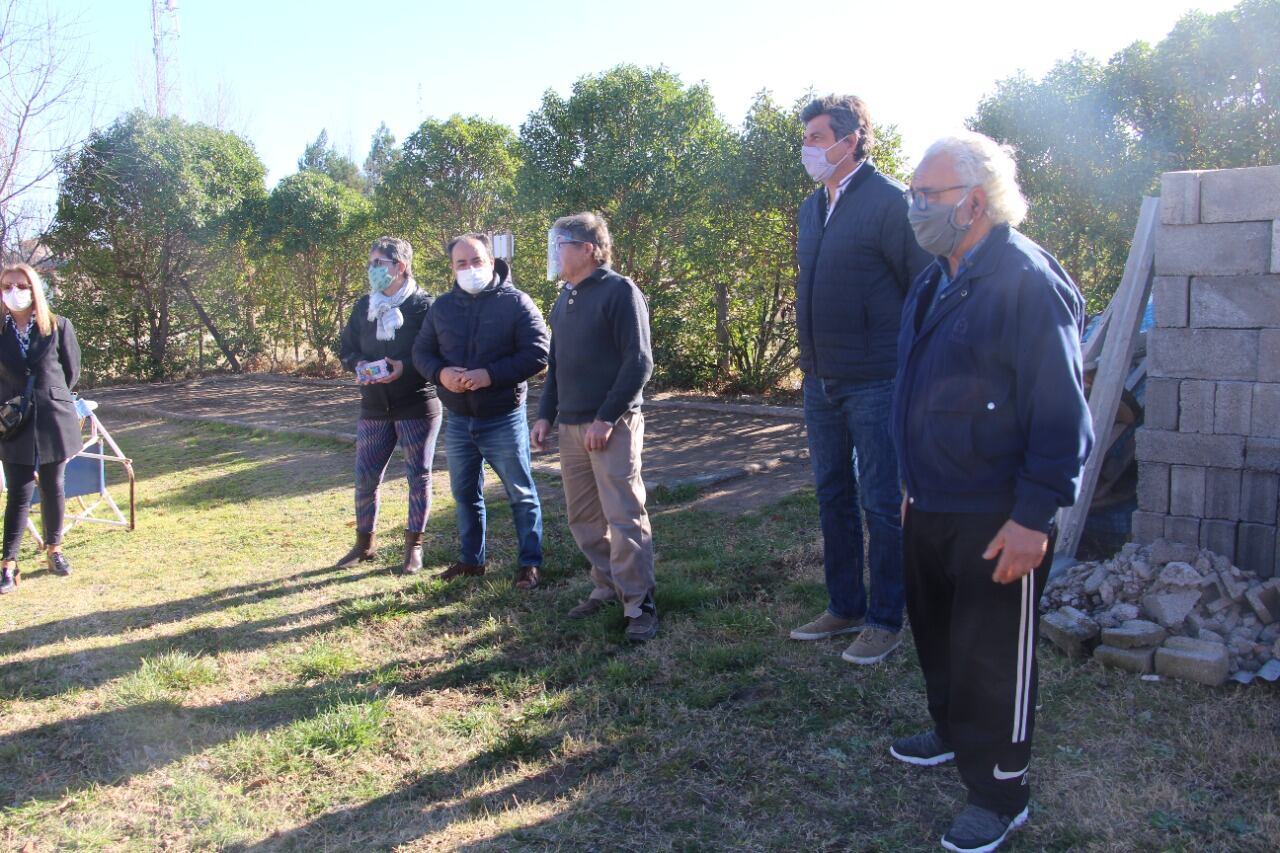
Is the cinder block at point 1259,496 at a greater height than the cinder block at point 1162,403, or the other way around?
the cinder block at point 1162,403

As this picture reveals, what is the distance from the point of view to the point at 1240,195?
422cm

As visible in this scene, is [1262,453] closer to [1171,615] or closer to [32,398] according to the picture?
[1171,615]

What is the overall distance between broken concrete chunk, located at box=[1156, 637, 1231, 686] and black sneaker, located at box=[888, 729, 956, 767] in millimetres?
1114

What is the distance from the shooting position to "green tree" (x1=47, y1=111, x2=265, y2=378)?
1580 centimetres

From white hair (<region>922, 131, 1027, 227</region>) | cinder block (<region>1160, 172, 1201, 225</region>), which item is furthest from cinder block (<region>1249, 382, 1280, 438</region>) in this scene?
white hair (<region>922, 131, 1027, 227</region>)

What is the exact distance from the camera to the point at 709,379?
39.5ft

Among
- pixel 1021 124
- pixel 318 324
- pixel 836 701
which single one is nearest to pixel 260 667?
pixel 836 701

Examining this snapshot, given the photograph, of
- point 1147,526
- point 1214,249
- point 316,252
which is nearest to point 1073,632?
point 1147,526

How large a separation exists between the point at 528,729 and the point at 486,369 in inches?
82.4

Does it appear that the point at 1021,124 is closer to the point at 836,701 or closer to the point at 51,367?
the point at 836,701

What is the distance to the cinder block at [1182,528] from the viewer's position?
4.41m

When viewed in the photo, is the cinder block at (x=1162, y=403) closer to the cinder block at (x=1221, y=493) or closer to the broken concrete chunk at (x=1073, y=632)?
the cinder block at (x=1221, y=493)

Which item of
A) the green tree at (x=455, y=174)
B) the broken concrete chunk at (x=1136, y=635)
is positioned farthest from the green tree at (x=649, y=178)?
the broken concrete chunk at (x=1136, y=635)

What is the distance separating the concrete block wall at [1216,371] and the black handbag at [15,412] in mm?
6084
